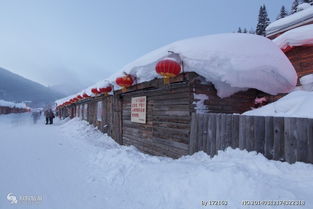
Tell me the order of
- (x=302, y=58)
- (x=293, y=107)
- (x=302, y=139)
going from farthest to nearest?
(x=302, y=58), (x=293, y=107), (x=302, y=139)

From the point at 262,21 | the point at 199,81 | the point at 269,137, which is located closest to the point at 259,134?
the point at 269,137

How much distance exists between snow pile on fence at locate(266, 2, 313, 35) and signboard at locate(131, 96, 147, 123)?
772cm

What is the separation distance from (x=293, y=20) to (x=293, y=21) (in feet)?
0.15

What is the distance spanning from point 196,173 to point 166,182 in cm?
65

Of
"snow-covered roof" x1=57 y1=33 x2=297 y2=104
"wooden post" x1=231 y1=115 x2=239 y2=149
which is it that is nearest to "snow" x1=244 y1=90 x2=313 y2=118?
"wooden post" x1=231 y1=115 x2=239 y2=149

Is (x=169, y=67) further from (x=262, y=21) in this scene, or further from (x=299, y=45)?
(x=262, y=21)

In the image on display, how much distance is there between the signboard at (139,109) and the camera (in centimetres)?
812

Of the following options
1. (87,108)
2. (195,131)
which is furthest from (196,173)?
(87,108)

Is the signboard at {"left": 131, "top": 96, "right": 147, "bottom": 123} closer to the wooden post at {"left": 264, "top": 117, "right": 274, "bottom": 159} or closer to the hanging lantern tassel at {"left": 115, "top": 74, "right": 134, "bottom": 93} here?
the hanging lantern tassel at {"left": 115, "top": 74, "right": 134, "bottom": 93}

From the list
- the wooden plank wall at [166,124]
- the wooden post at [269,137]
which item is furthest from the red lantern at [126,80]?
the wooden post at [269,137]

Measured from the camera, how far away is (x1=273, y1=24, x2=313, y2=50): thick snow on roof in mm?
7973

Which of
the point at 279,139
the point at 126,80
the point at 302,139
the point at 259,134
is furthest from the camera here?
the point at 126,80

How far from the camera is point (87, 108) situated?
1852 centimetres

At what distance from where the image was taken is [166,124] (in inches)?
271
